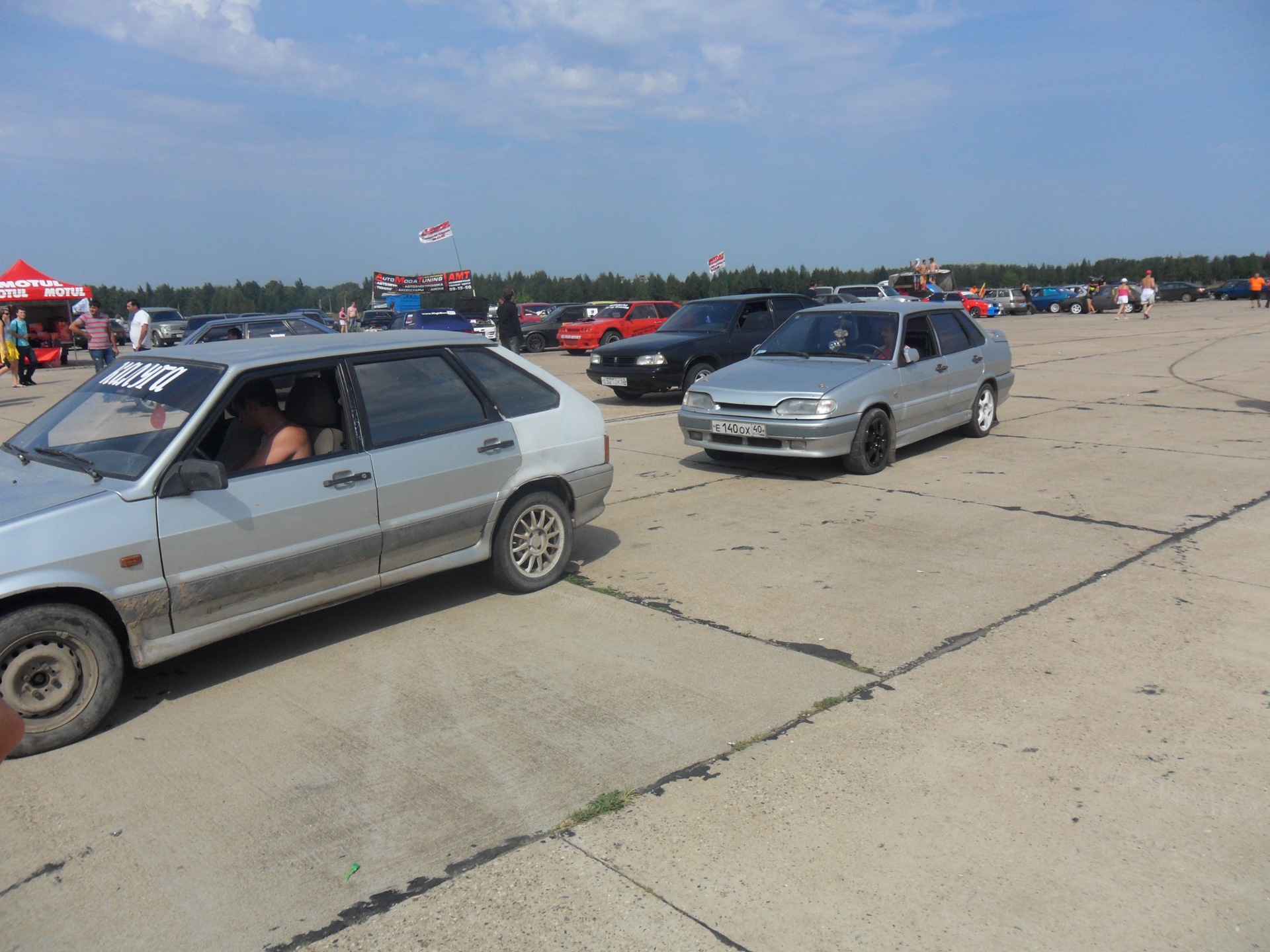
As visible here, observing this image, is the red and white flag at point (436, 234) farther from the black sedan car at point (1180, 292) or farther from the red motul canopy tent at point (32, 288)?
the black sedan car at point (1180, 292)

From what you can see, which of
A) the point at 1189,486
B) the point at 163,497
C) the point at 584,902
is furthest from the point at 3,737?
the point at 1189,486

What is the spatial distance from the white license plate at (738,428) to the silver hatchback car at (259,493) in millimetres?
2765

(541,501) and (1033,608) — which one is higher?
(541,501)

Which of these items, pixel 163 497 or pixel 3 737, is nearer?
pixel 3 737

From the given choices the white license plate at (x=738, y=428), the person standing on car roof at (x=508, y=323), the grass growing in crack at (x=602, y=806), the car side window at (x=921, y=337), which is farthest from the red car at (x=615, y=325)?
the grass growing in crack at (x=602, y=806)

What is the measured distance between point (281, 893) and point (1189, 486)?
25.7 ft

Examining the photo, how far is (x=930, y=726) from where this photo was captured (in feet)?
13.1

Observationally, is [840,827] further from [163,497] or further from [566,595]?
[163,497]

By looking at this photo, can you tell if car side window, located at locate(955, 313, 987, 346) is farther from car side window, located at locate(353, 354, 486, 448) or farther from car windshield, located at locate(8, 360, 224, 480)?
car windshield, located at locate(8, 360, 224, 480)

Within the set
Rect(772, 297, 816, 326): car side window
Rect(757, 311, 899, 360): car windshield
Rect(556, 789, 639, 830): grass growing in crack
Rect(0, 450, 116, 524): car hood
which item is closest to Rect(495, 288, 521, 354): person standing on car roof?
Rect(772, 297, 816, 326): car side window

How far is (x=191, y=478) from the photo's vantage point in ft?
13.9

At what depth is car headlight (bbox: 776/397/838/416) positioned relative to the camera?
840 centimetres

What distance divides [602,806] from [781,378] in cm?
608

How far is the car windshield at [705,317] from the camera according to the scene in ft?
47.1
